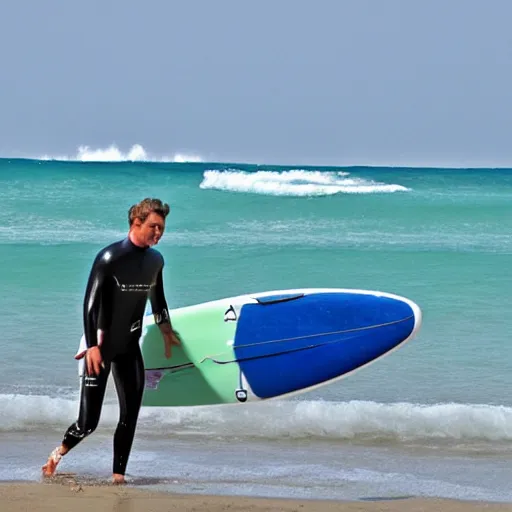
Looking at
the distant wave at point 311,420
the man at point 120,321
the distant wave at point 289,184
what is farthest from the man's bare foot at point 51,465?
the distant wave at point 289,184

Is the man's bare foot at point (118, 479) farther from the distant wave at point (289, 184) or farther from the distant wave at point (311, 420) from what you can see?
the distant wave at point (289, 184)

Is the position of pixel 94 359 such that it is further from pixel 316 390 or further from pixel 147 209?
pixel 316 390

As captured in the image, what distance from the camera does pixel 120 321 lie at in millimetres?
3967

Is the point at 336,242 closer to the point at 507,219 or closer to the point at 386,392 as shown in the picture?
the point at 507,219

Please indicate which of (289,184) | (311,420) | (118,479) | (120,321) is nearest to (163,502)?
(118,479)

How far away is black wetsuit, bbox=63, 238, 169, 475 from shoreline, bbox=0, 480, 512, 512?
9.0 inches

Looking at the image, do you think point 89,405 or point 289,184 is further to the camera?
point 289,184

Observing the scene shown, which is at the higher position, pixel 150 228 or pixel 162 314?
pixel 150 228

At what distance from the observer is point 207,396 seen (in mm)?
4797

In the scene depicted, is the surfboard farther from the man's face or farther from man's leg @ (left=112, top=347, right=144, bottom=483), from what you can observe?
the man's face

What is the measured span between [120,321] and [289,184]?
23210 millimetres

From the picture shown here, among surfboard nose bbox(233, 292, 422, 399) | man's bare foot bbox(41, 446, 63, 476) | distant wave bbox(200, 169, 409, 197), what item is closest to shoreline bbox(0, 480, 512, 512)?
man's bare foot bbox(41, 446, 63, 476)

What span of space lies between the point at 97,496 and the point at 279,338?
1342 millimetres

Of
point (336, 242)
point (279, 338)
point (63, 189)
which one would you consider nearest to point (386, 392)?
point (279, 338)
